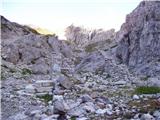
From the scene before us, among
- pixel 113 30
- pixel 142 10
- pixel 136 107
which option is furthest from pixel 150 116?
pixel 113 30

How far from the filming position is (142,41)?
42.3 meters

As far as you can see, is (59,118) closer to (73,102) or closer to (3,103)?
(73,102)

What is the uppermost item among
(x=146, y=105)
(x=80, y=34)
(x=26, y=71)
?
(x=80, y=34)

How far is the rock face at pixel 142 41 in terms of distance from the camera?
38.8 m

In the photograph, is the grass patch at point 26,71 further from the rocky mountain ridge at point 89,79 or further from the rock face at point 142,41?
the rock face at point 142,41

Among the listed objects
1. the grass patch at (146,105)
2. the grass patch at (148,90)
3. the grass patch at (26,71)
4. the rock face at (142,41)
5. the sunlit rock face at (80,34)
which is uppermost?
the sunlit rock face at (80,34)

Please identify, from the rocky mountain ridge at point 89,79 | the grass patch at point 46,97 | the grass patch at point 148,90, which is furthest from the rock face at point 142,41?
the grass patch at point 46,97

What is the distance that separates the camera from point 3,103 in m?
21.8

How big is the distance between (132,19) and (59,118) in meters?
31.4

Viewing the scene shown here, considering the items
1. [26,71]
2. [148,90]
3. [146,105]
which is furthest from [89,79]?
[146,105]

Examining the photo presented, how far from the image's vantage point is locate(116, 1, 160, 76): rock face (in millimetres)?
38791

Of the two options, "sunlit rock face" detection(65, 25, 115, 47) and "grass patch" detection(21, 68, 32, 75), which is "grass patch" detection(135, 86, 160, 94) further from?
"sunlit rock face" detection(65, 25, 115, 47)

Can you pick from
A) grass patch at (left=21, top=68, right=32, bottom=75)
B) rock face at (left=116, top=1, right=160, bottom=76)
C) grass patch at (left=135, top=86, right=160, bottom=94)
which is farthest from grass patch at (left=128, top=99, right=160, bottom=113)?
grass patch at (left=21, top=68, right=32, bottom=75)

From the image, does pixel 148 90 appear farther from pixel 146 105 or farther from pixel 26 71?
pixel 26 71
